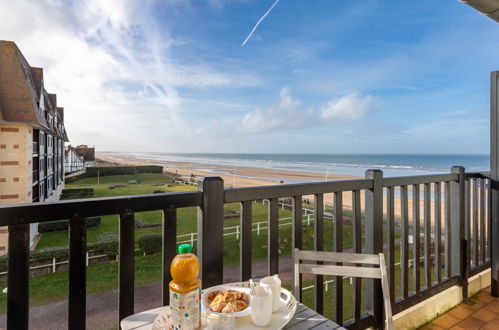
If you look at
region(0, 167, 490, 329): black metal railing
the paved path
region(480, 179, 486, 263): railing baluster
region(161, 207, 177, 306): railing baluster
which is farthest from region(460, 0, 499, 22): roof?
the paved path

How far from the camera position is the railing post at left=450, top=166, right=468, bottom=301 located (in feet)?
8.34

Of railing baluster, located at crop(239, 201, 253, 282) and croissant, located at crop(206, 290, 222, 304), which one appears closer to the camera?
croissant, located at crop(206, 290, 222, 304)

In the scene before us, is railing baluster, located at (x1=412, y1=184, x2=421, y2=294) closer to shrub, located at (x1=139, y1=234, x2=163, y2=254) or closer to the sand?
the sand

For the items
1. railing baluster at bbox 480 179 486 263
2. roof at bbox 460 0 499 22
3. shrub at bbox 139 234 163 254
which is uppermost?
roof at bbox 460 0 499 22

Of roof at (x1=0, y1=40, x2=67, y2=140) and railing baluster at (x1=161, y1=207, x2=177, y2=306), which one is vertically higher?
roof at (x1=0, y1=40, x2=67, y2=140)

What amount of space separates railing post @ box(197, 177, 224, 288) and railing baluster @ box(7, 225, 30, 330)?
642mm

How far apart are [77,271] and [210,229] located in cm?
55

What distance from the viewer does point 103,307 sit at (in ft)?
26.9

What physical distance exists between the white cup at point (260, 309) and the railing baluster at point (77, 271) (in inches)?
26.8

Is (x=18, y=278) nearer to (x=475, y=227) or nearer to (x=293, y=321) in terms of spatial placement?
(x=293, y=321)

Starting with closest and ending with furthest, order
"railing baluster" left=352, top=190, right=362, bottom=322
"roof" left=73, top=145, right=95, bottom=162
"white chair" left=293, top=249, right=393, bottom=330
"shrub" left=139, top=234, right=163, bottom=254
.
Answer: "white chair" left=293, top=249, right=393, bottom=330 → "railing baluster" left=352, top=190, right=362, bottom=322 → "roof" left=73, top=145, right=95, bottom=162 → "shrub" left=139, top=234, right=163, bottom=254

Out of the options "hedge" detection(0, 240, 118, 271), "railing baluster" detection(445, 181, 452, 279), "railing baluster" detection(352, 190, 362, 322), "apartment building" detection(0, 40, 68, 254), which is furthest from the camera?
"apartment building" detection(0, 40, 68, 254)

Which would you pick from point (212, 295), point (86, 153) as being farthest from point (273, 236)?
point (86, 153)

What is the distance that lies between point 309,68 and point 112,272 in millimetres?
27169
